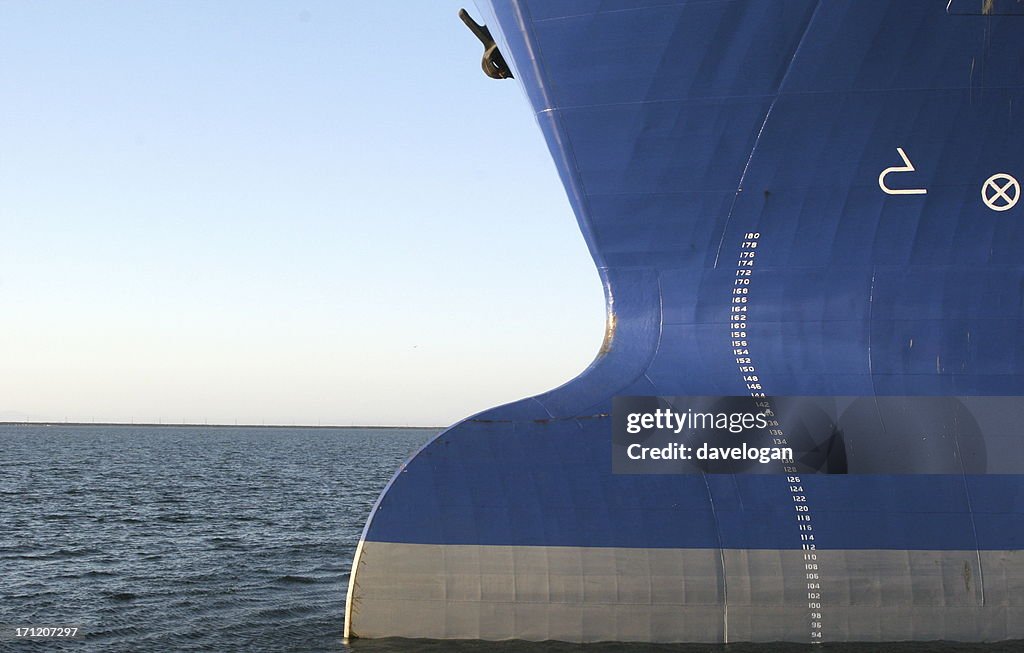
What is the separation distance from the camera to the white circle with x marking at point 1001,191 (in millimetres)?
11602

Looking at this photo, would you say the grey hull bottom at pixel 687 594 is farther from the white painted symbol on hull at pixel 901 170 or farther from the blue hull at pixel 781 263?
the white painted symbol on hull at pixel 901 170

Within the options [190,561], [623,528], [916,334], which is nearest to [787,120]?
[916,334]

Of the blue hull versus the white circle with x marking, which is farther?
the white circle with x marking

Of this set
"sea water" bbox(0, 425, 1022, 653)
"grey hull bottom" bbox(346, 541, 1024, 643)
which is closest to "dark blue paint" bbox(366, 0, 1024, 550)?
"grey hull bottom" bbox(346, 541, 1024, 643)

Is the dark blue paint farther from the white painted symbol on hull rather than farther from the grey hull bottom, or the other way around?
the grey hull bottom

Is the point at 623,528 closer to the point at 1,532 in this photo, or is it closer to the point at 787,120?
the point at 787,120

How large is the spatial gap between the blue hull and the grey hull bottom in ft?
0.18

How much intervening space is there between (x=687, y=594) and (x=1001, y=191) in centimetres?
606

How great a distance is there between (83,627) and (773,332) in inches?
454

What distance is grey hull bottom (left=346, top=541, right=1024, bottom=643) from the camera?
36.4 ft

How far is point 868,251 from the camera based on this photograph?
11805mm

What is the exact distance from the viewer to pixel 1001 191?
11633mm

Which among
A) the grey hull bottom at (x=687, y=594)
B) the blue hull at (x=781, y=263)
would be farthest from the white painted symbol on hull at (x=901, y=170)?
the grey hull bottom at (x=687, y=594)

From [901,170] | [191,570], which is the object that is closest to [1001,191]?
[901,170]
